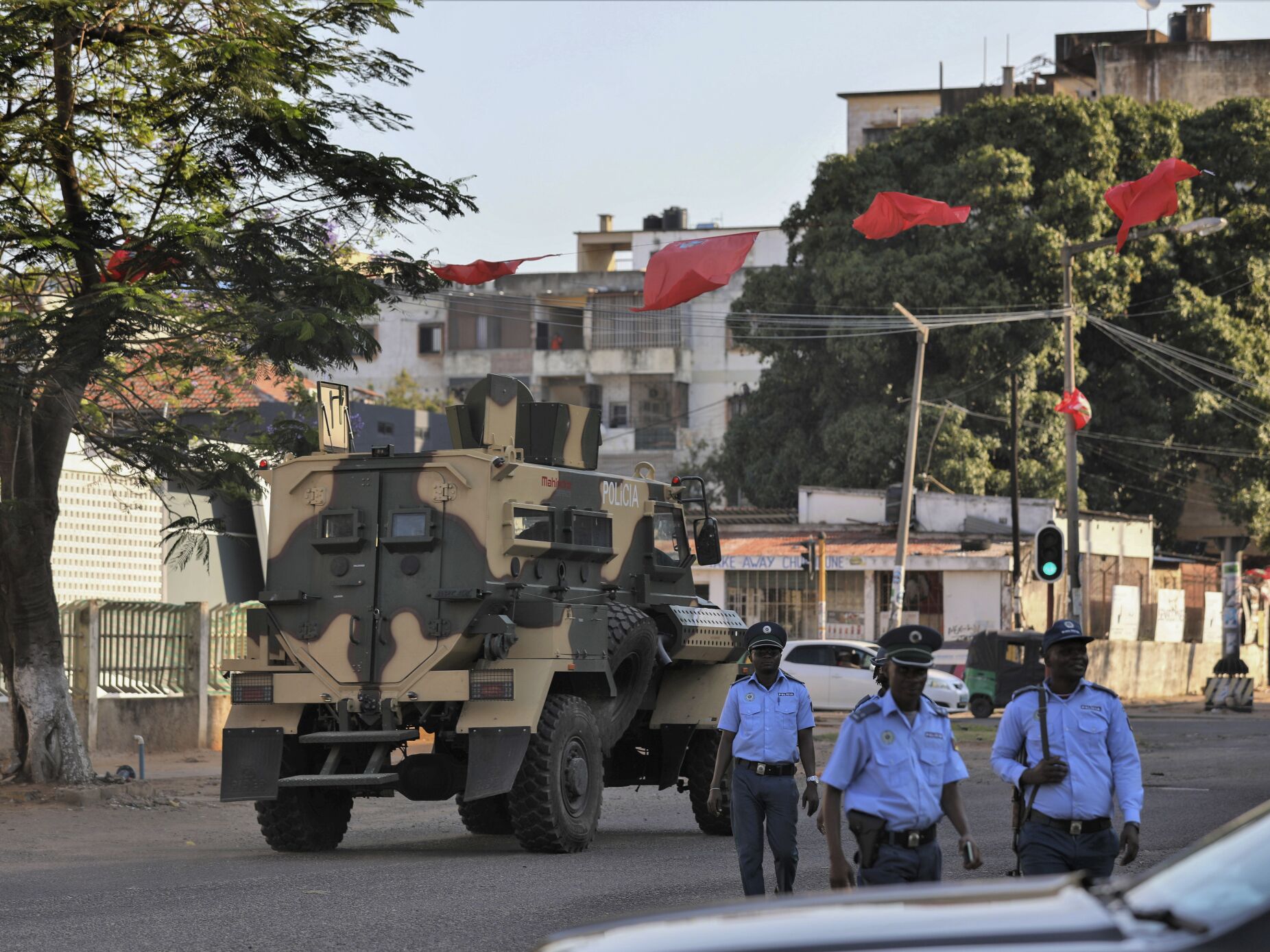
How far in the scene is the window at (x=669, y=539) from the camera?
51.0 feet

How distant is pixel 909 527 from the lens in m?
41.9

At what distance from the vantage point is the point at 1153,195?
18625mm

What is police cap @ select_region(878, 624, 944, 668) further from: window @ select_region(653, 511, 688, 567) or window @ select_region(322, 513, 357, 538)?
window @ select_region(653, 511, 688, 567)

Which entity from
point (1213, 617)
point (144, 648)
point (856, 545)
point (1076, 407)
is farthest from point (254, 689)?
point (1213, 617)

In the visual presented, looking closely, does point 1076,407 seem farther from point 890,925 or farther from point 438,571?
point 890,925

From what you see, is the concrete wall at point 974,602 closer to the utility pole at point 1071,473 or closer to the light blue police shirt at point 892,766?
the utility pole at point 1071,473

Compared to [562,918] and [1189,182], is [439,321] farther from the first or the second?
[562,918]

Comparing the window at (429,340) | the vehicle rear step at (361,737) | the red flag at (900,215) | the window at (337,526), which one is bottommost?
the vehicle rear step at (361,737)

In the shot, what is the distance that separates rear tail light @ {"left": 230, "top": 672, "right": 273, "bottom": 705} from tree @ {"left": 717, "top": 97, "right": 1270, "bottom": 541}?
3016cm

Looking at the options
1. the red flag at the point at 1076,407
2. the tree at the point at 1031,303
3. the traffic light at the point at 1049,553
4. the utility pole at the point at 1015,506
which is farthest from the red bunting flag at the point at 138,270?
the tree at the point at 1031,303

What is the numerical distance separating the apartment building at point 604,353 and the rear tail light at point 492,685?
155ft

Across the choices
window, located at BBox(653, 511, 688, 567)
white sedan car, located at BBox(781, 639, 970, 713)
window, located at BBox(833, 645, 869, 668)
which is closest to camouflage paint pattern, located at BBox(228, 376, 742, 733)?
window, located at BBox(653, 511, 688, 567)

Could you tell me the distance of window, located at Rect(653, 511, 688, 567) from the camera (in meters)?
15.5

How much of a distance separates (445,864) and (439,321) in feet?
171
